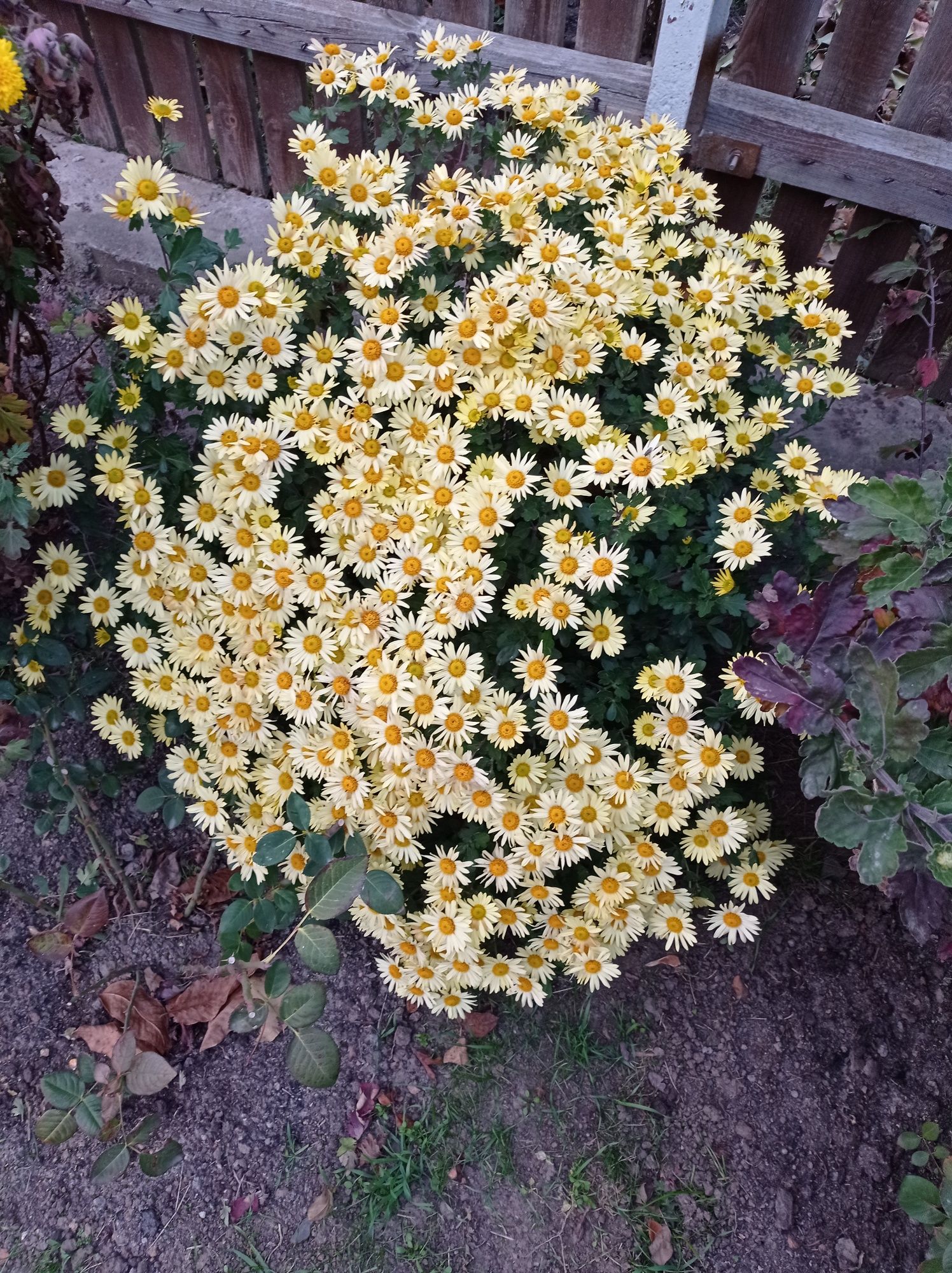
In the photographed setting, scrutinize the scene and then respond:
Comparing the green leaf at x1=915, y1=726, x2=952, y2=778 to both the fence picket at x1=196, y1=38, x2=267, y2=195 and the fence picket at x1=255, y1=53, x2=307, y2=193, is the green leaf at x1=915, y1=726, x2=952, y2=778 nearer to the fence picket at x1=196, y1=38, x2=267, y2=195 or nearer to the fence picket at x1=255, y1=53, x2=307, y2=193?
the fence picket at x1=255, y1=53, x2=307, y2=193

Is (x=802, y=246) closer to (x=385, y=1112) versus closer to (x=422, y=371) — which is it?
(x=422, y=371)

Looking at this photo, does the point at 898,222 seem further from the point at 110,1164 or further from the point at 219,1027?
the point at 110,1164

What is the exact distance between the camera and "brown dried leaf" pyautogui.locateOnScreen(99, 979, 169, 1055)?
2064 millimetres

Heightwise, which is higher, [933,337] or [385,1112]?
[933,337]

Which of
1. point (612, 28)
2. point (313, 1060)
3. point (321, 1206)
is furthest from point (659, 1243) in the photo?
point (612, 28)

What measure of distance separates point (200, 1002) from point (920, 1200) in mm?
1503

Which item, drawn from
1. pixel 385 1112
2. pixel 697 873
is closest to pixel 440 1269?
pixel 385 1112

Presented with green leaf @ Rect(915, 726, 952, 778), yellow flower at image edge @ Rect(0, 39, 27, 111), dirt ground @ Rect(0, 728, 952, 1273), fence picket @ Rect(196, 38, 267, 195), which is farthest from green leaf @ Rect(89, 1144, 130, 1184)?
fence picket @ Rect(196, 38, 267, 195)

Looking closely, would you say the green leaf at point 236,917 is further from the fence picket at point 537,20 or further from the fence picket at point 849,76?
the fence picket at point 537,20

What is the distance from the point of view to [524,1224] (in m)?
1.91

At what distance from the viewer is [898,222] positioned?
2541 mm

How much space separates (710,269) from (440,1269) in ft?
6.93

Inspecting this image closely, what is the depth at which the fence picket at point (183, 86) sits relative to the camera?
124 inches

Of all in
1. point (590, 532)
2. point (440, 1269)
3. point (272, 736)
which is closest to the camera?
point (590, 532)
